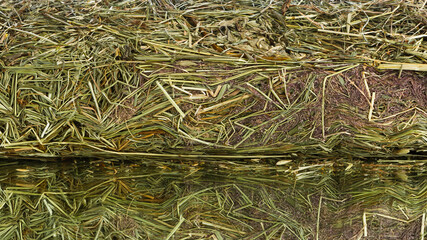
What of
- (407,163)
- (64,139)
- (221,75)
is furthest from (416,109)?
(64,139)

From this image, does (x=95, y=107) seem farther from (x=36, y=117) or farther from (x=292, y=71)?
(x=292, y=71)

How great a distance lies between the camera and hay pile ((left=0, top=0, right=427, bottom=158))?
6.44ft

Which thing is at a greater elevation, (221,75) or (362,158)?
(221,75)

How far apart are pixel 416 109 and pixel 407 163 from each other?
0.81ft

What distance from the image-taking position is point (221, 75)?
1958mm

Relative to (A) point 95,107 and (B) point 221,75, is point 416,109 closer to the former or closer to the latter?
(B) point 221,75

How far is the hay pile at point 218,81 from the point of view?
196 cm

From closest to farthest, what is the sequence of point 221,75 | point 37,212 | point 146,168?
point 37,212 < point 221,75 < point 146,168

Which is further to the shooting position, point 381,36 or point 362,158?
point 362,158

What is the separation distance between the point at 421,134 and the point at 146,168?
0.95m

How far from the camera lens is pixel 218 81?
196cm

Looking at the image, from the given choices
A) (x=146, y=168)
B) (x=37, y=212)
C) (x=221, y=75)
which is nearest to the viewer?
(x=37, y=212)

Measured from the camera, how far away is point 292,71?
6.44 feet

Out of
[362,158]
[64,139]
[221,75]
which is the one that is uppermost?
[221,75]
